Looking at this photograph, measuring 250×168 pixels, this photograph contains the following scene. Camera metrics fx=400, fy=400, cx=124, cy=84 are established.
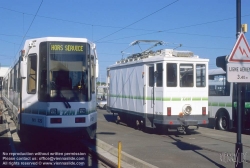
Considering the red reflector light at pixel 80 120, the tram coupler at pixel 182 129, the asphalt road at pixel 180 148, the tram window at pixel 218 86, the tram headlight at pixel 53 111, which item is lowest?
the asphalt road at pixel 180 148

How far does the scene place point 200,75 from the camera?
55.8 feet

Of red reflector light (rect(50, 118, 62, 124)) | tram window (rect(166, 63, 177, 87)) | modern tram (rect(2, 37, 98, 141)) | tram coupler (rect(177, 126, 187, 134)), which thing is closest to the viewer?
red reflector light (rect(50, 118, 62, 124))

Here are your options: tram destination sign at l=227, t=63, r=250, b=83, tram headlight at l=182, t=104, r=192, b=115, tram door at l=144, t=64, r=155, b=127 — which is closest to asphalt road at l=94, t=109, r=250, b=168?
tram door at l=144, t=64, r=155, b=127

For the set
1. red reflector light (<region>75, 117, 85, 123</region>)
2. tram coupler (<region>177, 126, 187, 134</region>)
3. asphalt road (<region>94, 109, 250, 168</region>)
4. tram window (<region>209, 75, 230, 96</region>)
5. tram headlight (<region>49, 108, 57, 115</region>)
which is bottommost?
asphalt road (<region>94, 109, 250, 168</region>)

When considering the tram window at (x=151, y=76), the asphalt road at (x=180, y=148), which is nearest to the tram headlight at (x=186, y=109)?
the asphalt road at (x=180, y=148)

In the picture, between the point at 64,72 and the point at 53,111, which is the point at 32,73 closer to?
the point at 64,72

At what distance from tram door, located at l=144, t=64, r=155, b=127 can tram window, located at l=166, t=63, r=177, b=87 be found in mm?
955

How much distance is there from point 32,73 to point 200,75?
25.1ft

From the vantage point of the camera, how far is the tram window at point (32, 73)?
12.3 m

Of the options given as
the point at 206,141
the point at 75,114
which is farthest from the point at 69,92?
the point at 206,141

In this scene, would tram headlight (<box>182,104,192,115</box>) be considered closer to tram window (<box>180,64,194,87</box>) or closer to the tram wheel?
tram window (<box>180,64,194,87</box>)

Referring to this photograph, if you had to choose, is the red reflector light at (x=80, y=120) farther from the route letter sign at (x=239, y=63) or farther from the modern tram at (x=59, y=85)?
the route letter sign at (x=239, y=63)

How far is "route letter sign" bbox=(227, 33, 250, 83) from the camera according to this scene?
8.02 m

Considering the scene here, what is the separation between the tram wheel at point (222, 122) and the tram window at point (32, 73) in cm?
1052
